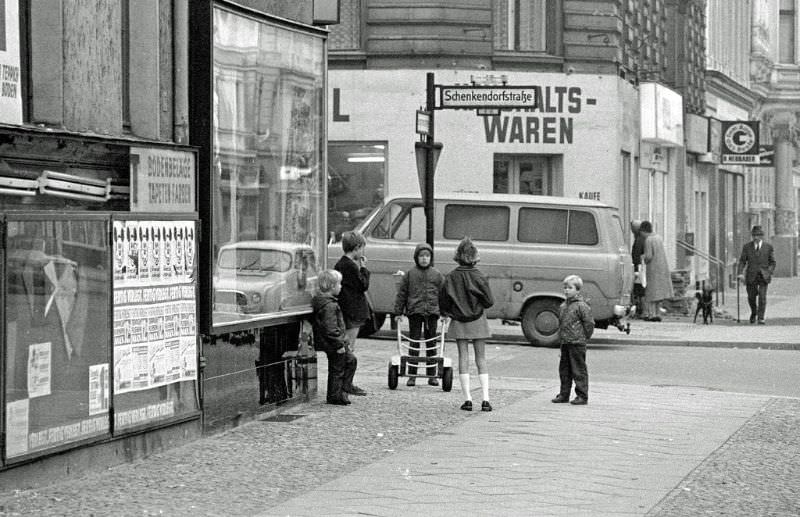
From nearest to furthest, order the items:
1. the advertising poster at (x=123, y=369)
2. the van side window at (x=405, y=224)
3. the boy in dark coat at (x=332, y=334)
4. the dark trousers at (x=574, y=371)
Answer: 1. the advertising poster at (x=123, y=369)
2. the boy in dark coat at (x=332, y=334)
3. the dark trousers at (x=574, y=371)
4. the van side window at (x=405, y=224)

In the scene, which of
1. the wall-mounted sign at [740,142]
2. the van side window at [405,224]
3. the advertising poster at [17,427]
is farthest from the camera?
the wall-mounted sign at [740,142]

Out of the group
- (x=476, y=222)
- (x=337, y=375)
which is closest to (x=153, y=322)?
(x=337, y=375)

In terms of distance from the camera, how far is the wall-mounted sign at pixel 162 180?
430 inches

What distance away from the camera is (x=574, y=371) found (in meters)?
14.9

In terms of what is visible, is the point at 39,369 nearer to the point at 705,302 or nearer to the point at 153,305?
the point at 153,305

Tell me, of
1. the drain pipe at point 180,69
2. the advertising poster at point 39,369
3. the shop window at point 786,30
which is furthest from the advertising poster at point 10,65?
the shop window at point 786,30

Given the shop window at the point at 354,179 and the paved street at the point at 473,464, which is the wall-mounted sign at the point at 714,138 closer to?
the shop window at the point at 354,179

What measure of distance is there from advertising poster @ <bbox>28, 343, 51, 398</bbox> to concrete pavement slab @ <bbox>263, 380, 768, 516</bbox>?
1.70 m

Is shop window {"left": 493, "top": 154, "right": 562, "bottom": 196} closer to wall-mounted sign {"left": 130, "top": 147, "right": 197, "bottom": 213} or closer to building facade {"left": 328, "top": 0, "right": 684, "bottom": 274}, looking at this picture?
building facade {"left": 328, "top": 0, "right": 684, "bottom": 274}

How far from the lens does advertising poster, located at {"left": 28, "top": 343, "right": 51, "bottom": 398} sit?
9.41m

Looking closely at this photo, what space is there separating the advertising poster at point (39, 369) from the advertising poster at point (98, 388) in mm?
578

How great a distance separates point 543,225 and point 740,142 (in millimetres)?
16511

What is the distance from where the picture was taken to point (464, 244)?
14484 millimetres

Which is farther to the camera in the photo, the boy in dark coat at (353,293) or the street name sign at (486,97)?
the street name sign at (486,97)
